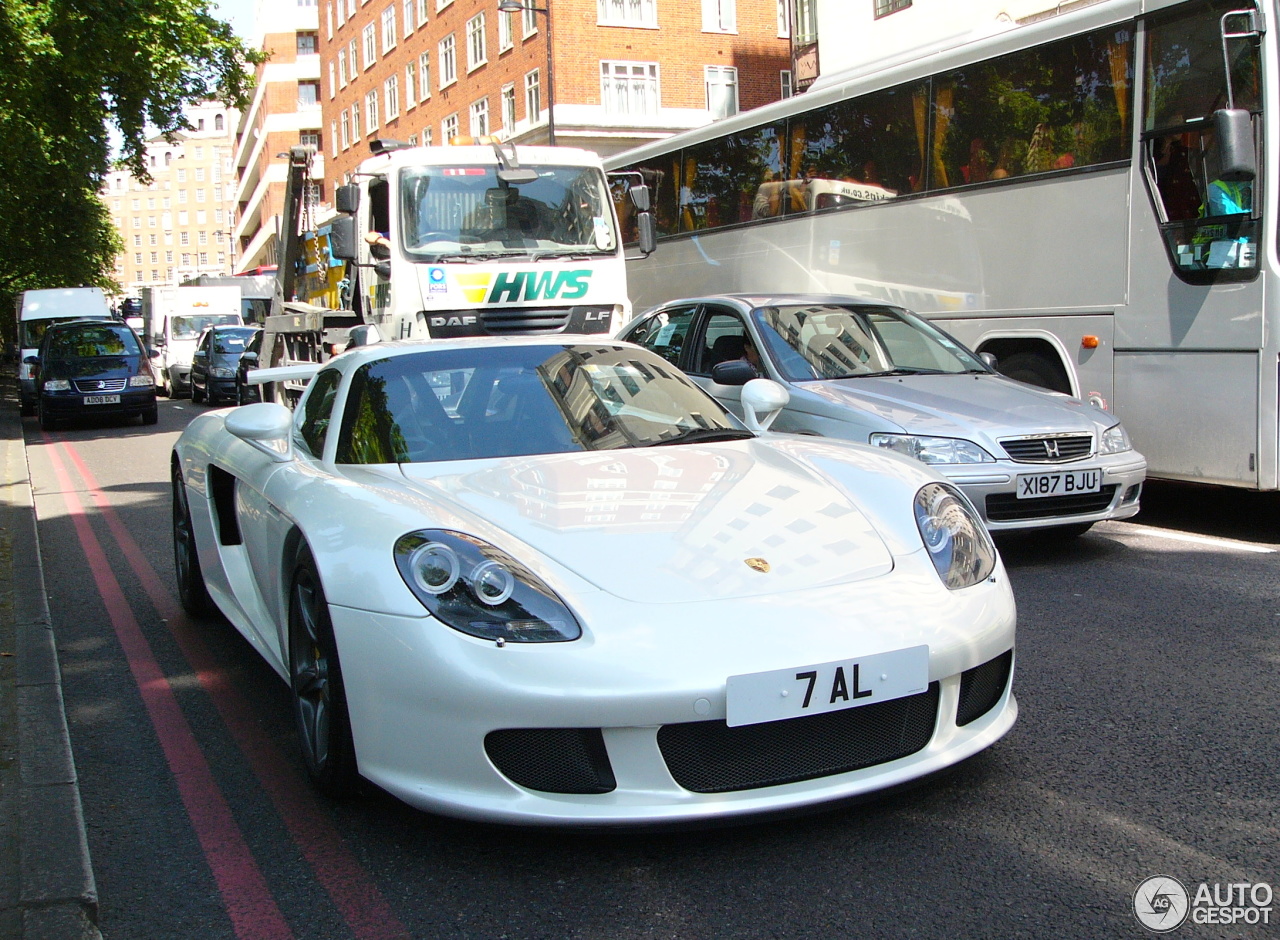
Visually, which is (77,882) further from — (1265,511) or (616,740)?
(1265,511)

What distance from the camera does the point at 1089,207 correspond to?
29.2ft

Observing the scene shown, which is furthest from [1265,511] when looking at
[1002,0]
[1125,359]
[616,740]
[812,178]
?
[1002,0]

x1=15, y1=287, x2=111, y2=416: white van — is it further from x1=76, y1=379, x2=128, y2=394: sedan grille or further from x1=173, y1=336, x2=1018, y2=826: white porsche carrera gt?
x1=173, y1=336, x2=1018, y2=826: white porsche carrera gt

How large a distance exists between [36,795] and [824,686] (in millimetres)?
2263

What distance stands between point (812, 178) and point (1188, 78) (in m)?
4.31

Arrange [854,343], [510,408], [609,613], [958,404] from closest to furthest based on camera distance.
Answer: [609,613] → [510,408] → [958,404] → [854,343]

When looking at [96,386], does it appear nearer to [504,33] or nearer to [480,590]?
[480,590]

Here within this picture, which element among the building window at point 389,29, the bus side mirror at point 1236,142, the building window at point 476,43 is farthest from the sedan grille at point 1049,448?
the building window at point 389,29

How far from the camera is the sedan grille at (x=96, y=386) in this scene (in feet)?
63.8

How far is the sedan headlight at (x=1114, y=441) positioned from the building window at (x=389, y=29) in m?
52.1

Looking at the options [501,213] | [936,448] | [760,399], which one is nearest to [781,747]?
[760,399]

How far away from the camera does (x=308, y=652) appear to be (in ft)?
11.8

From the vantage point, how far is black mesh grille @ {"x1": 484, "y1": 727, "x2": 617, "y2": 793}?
113 inches

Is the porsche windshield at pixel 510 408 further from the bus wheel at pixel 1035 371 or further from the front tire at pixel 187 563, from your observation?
the bus wheel at pixel 1035 371
